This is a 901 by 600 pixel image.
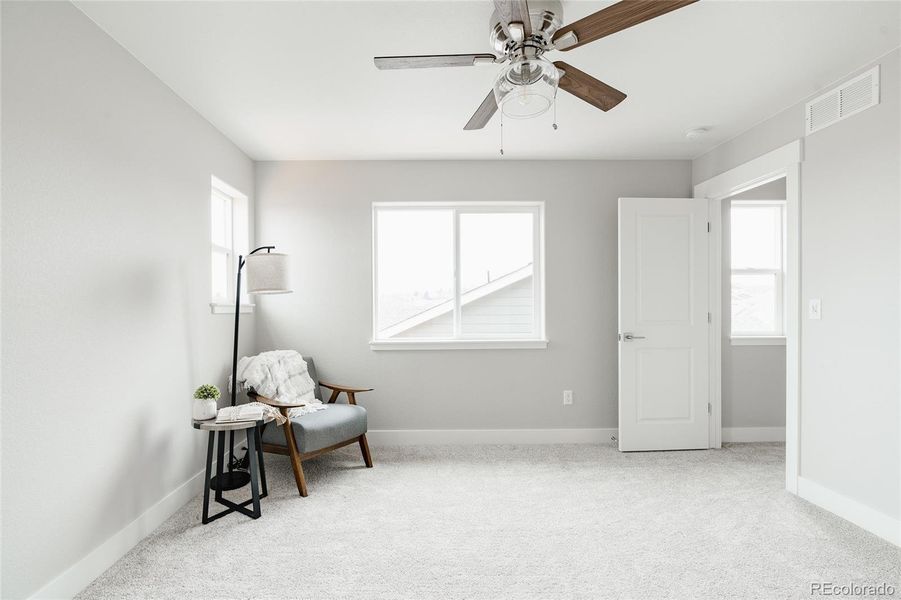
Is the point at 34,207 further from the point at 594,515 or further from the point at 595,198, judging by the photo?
the point at 595,198

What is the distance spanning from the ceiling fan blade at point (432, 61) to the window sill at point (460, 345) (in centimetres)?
259

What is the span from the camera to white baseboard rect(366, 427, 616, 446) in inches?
161

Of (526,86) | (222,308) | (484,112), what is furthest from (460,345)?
(526,86)

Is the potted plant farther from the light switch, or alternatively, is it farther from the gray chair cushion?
the light switch

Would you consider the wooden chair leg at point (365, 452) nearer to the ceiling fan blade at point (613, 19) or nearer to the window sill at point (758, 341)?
the ceiling fan blade at point (613, 19)

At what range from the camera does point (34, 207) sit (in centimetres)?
179

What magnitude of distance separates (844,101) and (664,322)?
6.10 ft

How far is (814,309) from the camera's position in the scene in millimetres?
2812

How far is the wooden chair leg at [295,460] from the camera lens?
9.83 feet

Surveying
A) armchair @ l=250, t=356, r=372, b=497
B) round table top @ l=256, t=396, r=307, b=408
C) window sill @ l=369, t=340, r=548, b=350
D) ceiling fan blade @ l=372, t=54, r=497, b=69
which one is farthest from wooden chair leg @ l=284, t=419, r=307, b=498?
ceiling fan blade @ l=372, t=54, r=497, b=69

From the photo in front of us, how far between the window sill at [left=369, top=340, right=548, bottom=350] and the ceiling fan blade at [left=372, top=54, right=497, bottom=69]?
102 inches

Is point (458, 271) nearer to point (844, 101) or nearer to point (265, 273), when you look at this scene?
point (265, 273)

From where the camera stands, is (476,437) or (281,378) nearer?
(281,378)

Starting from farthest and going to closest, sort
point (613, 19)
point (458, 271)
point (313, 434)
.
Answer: point (458, 271)
point (313, 434)
point (613, 19)
